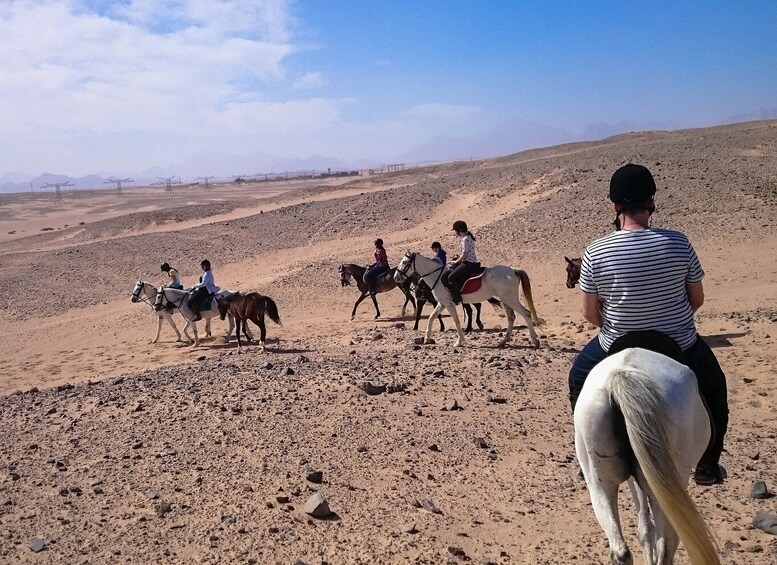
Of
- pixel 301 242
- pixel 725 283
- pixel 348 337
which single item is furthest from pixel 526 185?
pixel 348 337

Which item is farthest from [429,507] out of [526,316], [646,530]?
[526,316]

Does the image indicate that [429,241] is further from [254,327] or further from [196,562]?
[196,562]

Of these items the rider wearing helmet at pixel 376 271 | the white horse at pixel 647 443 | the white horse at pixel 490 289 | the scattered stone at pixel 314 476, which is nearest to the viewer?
the white horse at pixel 647 443

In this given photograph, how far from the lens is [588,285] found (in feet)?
13.1

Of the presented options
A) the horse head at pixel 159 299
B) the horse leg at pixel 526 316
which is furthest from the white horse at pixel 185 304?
the horse leg at pixel 526 316

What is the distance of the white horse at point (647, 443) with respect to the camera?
3260 mm

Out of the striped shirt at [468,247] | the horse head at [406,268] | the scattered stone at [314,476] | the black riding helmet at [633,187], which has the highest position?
the black riding helmet at [633,187]

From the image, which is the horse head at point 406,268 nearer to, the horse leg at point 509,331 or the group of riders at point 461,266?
the group of riders at point 461,266

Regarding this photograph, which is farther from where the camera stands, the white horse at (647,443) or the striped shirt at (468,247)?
the striped shirt at (468,247)

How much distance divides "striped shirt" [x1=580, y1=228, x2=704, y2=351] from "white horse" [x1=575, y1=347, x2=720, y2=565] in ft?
0.89

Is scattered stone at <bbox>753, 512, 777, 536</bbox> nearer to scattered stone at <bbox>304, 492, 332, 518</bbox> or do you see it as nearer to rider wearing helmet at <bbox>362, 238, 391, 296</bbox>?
scattered stone at <bbox>304, 492, 332, 518</bbox>

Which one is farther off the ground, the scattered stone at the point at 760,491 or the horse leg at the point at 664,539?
the horse leg at the point at 664,539

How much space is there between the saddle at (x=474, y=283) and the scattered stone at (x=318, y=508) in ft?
26.9

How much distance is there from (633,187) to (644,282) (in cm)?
58
